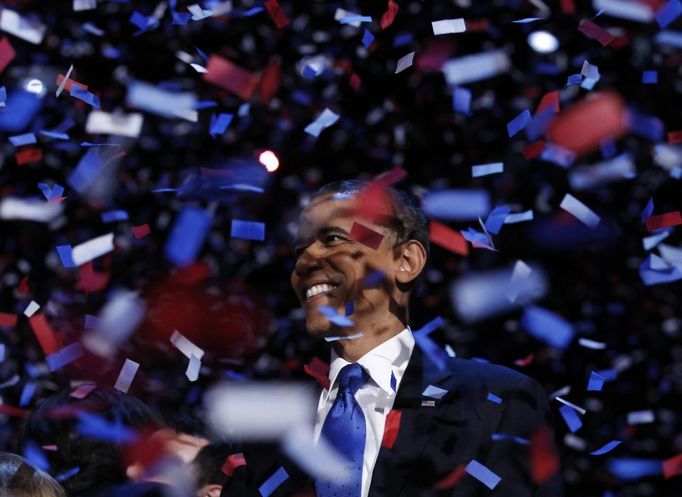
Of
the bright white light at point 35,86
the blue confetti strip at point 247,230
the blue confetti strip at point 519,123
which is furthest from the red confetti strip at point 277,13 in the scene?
the blue confetti strip at point 519,123

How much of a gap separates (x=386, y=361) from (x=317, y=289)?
0.22 metres

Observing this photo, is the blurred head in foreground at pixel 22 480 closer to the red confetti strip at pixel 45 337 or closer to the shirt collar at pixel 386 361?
the shirt collar at pixel 386 361

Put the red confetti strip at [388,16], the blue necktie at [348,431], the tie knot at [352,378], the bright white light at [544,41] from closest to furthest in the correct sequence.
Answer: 1. the blue necktie at [348,431]
2. the tie knot at [352,378]
3. the red confetti strip at [388,16]
4. the bright white light at [544,41]

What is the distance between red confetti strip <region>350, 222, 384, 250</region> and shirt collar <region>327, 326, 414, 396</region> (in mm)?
201

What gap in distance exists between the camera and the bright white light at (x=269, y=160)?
11.6ft

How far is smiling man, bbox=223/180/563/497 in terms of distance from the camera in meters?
1.77

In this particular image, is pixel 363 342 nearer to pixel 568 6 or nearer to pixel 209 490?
pixel 209 490

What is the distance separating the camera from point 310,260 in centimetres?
214

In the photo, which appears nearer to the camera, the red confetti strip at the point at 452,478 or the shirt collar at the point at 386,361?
the red confetti strip at the point at 452,478

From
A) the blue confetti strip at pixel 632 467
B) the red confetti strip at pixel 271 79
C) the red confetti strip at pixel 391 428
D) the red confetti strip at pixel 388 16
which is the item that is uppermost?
the red confetti strip at pixel 391 428

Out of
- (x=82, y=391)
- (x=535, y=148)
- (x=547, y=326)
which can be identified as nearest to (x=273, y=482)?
(x=82, y=391)

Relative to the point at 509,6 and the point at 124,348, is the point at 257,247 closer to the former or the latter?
the point at 124,348

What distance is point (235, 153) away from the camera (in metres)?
3.59

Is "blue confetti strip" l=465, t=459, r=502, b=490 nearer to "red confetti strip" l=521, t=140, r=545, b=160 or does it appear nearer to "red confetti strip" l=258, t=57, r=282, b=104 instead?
"red confetti strip" l=521, t=140, r=545, b=160
